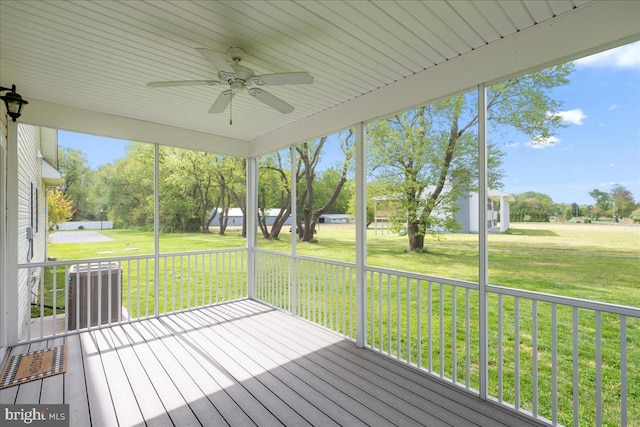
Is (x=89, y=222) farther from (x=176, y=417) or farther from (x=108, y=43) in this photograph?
(x=176, y=417)

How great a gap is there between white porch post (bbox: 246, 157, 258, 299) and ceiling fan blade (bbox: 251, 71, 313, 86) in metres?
3.21

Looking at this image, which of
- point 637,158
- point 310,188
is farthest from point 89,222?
point 637,158

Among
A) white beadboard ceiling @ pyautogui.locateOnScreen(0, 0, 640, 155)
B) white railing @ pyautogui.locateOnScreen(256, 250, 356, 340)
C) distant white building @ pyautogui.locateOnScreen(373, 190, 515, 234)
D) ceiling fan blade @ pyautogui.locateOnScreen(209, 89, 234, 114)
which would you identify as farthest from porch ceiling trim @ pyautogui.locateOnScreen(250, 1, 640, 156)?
white railing @ pyautogui.locateOnScreen(256, 250, 356, 340)

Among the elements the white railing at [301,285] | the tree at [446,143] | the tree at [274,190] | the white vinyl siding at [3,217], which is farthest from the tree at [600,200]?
the white vinyl siding at [3,217]

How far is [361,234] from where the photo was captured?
11.5ft

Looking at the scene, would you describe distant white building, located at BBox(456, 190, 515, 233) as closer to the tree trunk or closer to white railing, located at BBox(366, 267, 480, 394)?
the tree trunk

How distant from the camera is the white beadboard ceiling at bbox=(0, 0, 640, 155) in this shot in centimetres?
194

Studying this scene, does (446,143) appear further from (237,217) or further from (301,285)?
(237,217)

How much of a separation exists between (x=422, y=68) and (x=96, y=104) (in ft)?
12.2

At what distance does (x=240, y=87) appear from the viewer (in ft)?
7.97

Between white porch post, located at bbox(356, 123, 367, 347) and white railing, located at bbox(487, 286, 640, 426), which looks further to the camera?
white porch post, located at bbox(356, 123, 367, 347)

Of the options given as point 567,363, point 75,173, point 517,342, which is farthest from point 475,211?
point 75,173

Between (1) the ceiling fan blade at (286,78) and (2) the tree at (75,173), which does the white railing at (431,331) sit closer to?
(1) the ceiling fan blade at (286,78)

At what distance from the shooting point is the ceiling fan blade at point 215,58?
1.90m
